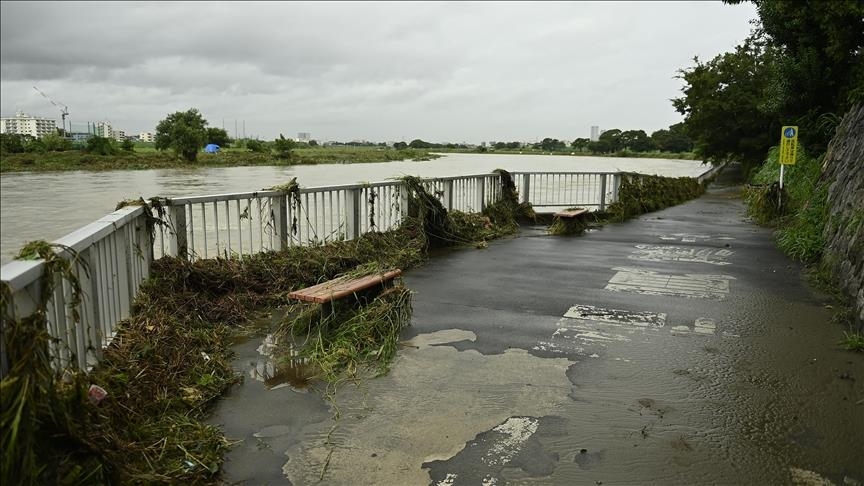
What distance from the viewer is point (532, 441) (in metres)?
3.26

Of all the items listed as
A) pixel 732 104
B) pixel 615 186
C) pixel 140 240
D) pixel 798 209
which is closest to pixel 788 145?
pixel 798 209

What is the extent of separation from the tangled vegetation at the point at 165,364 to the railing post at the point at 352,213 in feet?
0.74

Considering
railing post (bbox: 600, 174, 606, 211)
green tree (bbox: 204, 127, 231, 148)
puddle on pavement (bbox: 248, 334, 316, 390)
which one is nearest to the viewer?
puddle on pavement (bbox: 248, 334, 316, 390)

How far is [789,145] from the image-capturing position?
1156cm

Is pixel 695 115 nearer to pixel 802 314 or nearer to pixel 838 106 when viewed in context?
pixel 838 106

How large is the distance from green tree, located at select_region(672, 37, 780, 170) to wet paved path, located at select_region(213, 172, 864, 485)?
21.0 meters

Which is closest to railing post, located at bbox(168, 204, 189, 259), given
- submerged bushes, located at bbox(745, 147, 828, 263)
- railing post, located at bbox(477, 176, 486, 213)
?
railing post, located at bbox(477, 176, 486, 213)

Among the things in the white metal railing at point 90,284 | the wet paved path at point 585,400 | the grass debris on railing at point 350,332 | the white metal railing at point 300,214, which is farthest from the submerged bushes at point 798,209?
the white metal railing at point 90,284

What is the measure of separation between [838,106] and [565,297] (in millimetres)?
8634

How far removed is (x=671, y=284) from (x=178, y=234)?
5332 millimetres

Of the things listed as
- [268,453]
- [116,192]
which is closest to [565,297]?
[268,453]

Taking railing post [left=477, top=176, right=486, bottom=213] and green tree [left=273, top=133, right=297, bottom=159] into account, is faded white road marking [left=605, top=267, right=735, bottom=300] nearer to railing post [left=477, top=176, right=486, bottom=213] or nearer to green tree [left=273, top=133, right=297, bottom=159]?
railing post [left=477, top=176, right=486, bottom=213]

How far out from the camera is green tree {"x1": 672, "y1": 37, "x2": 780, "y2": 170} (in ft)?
81.8

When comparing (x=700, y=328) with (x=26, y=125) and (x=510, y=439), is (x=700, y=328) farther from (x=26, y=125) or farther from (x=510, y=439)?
(x=26, y=125)
